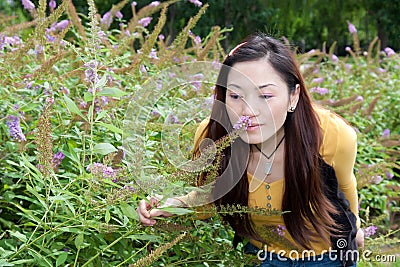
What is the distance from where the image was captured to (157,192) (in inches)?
77.2

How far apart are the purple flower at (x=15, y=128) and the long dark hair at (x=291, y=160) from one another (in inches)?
24.2

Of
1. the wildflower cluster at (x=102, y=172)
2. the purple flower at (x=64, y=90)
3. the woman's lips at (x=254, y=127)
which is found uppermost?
the purple flower at (x=64, y=90)

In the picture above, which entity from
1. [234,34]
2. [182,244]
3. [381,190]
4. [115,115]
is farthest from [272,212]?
[234,34]

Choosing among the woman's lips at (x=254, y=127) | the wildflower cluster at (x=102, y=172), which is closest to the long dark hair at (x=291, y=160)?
the woman's lips at (x=254, y=127)

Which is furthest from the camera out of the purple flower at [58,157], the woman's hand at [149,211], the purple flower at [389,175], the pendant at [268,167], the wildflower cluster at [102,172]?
the purple flower at [389,175]

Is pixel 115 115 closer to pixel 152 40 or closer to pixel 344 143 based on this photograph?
pixel 152 40

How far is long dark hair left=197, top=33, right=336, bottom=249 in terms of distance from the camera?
2264 millimetres

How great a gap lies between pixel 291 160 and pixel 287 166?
0.11ft

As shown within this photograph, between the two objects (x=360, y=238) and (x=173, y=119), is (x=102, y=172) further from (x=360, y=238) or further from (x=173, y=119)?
(x=360, y=238)

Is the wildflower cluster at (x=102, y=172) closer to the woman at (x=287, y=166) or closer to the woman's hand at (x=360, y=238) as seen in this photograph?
the woman at (x=287, y=166)

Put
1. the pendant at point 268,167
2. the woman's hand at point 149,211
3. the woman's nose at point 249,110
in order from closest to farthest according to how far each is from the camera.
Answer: the woman's hand at point 149,211
the woman's nose at point 249,110
the pendant at point 268,167

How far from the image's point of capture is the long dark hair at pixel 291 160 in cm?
226

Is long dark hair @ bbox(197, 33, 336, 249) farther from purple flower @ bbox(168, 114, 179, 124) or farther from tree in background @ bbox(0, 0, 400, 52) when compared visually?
tree in background @ bbox(0, 0, 400, 52)

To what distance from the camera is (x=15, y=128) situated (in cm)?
218
